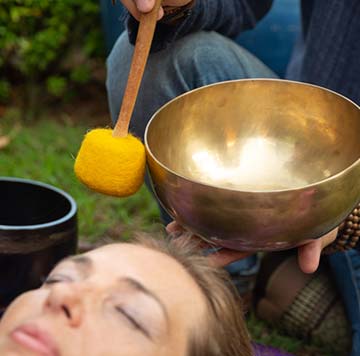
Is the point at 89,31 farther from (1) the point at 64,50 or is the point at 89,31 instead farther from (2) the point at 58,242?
(2) the point at 58,242

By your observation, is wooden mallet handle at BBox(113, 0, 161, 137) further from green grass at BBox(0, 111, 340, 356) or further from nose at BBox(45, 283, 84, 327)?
green grass at BBox(0, 111, 340, 356)

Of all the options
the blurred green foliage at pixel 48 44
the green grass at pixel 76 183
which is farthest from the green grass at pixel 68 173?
the blurred green foliage at pixel 48 44

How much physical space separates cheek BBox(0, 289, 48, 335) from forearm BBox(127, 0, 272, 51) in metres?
0.48

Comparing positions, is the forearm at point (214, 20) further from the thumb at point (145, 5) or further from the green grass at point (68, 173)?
the green grass at point (68, 173)

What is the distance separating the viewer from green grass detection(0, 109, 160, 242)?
1994 millimetres

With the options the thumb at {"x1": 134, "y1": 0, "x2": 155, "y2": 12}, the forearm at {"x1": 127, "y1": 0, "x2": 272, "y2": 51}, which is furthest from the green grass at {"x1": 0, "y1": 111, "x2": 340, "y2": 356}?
the thumb at {"x1": 134, "y1": 0, "x2": 155, "y2": 12}

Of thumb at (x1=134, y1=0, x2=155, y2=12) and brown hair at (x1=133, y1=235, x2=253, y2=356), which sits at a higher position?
thumb at (x1=134, y1=0, x2=155, y2=12)

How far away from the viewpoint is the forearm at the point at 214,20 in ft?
4.53

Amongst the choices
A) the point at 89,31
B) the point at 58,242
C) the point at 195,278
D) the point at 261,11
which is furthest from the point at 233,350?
the point at 89,31

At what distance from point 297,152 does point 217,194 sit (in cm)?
30

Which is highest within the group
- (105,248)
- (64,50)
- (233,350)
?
(105,248)

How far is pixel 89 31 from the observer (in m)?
2.67

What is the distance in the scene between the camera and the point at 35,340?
94 centimetres

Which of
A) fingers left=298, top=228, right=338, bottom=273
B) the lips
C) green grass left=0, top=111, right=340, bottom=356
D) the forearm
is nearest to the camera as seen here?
the lips
